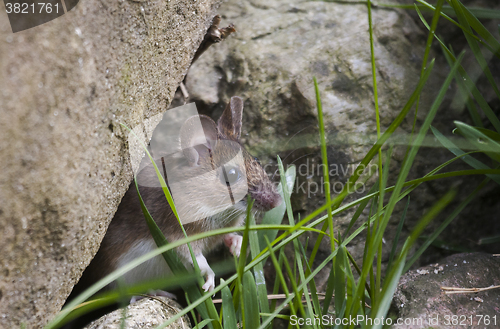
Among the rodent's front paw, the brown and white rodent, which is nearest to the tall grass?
the brown and white rodent

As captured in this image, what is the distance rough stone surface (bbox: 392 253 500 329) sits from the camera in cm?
172

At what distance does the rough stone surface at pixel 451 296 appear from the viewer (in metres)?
1.72

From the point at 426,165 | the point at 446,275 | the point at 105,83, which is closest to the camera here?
the point at 105,83

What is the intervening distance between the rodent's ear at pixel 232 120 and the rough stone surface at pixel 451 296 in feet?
4.32

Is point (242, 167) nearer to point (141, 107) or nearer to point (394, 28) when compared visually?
point (141, 107)

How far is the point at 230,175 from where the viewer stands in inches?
93.3

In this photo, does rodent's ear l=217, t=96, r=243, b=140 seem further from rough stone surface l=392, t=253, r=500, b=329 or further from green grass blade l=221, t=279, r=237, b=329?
rough stone surface l=392, t=253, r=500, b=329

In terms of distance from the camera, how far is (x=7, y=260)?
1.21m

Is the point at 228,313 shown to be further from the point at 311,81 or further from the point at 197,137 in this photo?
the point at 311,81

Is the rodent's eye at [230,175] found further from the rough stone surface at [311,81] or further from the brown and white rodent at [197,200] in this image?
the rough stone surface at [311,81]

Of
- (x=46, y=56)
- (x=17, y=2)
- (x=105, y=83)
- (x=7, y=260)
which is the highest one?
(x=17, y=2)

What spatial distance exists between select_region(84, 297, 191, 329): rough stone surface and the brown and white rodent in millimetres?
392

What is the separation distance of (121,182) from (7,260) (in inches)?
23.3

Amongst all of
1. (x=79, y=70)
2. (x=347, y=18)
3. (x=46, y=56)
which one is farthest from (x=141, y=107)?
(x=347, y=18)
